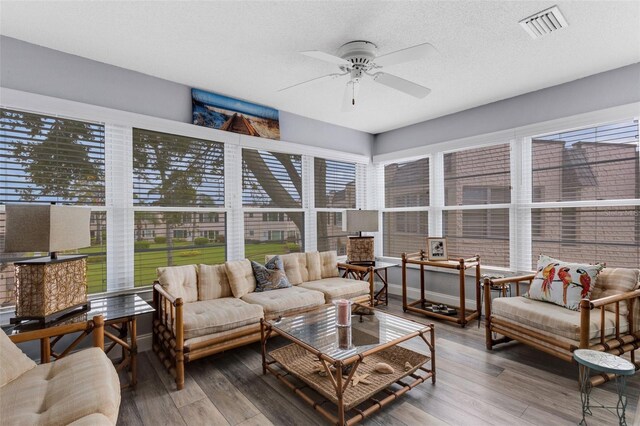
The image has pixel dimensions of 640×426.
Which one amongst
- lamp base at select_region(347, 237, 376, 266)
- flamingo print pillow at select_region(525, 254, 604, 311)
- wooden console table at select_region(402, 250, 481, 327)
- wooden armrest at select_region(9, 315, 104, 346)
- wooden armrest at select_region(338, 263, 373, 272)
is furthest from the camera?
lamp base at select_region(347, 237, 376, 266)

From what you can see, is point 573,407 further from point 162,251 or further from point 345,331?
point 162,251

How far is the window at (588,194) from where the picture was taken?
3.10 metres

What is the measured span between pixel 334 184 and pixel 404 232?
1.36 m

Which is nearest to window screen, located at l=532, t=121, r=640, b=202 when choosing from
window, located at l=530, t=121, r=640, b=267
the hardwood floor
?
window, located at l=530, t=121, r=640, b=267

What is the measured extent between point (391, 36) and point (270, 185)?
7.62 ft

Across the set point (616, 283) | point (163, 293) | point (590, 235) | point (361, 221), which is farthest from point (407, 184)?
point (163, 293)

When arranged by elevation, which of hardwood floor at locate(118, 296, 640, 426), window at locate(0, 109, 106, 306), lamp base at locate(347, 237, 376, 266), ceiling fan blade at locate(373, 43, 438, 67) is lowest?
hardwood floor at locate(118, 296, 640, 426)

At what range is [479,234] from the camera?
165 inches

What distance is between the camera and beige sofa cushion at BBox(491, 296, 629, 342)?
235cm

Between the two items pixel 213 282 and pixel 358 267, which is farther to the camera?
pixel 358 267

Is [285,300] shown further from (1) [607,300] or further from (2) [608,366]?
(1) [607,300]

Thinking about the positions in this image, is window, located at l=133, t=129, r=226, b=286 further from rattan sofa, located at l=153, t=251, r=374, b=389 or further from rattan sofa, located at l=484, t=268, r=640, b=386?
rattan sofa, located at l=484, t=268, r=640, b=386

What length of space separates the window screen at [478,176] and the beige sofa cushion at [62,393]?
420 cm

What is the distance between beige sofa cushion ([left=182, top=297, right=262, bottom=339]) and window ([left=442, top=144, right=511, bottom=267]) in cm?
296
